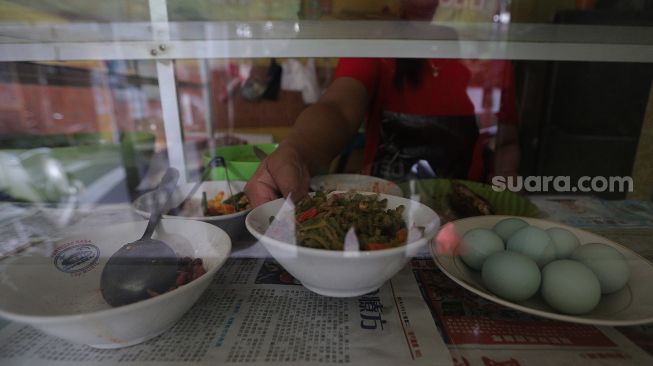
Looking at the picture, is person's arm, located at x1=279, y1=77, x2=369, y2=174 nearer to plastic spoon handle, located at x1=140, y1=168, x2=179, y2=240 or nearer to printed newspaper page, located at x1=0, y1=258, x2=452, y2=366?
plastic spoon handle, located at x1=140, y1=168, x2=179, y2=240

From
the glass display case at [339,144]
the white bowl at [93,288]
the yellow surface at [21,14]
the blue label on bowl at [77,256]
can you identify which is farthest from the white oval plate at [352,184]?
the yellow surface at [21,14]

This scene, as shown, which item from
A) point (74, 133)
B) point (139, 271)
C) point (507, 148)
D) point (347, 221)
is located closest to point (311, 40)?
point (347, 221)

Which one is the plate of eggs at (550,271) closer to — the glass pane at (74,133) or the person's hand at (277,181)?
the person's hand at (277,181)

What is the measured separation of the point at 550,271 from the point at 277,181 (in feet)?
1.40

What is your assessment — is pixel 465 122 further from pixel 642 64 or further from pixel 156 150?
pixel 156 150

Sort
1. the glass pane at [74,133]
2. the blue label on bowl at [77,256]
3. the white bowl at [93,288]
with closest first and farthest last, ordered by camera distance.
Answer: the white bowl at [93,288], the blue label on bowl at [77,256], the glass pane at [74,133]

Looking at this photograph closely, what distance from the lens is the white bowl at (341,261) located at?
385mm

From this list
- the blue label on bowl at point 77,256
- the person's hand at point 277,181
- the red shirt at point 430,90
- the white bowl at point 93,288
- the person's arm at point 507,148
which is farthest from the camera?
the person's arm at point 507,148

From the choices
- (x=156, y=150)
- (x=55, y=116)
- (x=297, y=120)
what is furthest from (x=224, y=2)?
(x=55, y=116)

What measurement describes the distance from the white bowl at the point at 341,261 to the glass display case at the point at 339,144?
0.02 meters

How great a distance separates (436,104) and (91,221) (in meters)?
0.96

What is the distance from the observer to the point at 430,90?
1048mm

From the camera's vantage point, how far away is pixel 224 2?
667 millimetres
